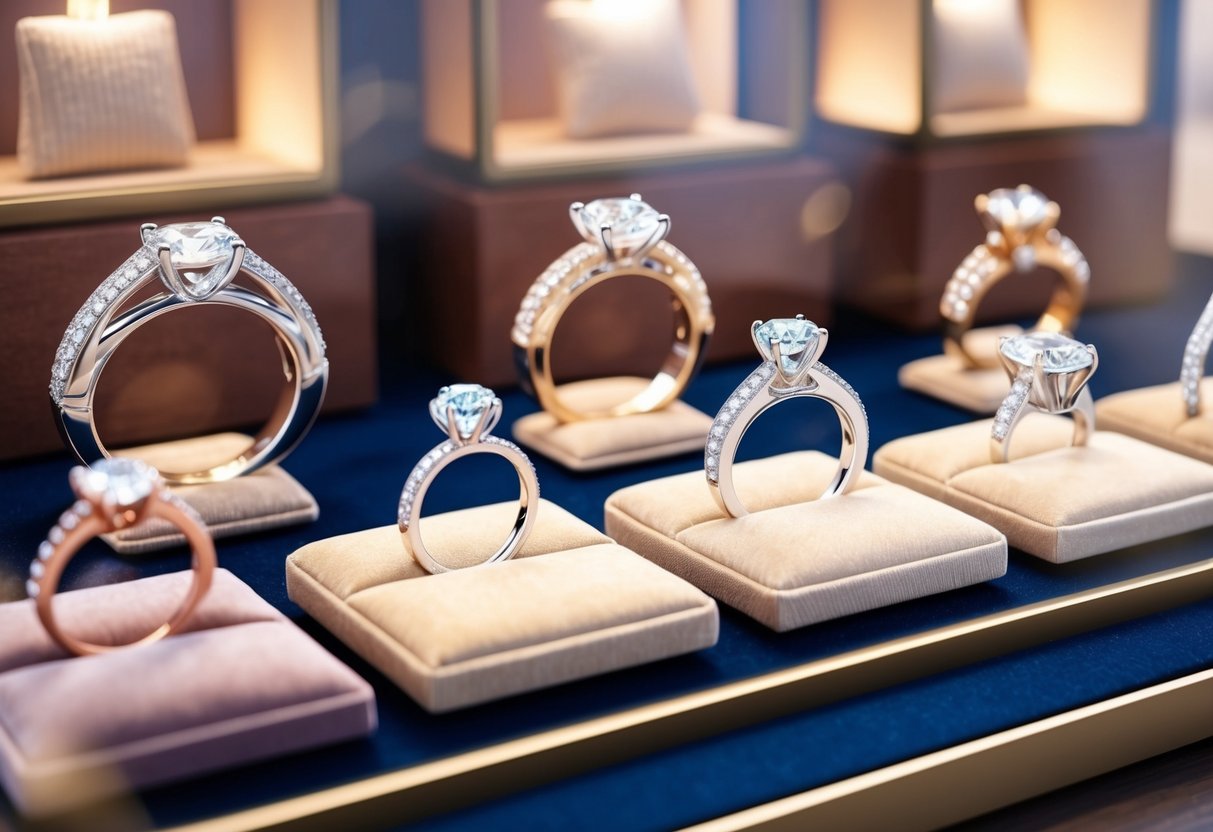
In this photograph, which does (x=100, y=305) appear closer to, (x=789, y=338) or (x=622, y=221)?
(x=622, y=221)

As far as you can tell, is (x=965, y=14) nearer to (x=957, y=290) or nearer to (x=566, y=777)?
(x=957, y=290)

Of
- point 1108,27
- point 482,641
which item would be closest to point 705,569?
point 482,641

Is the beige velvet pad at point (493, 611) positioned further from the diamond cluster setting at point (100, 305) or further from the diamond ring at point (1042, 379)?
the diamond ring at point (1042, 379)

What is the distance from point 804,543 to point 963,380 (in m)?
1.14

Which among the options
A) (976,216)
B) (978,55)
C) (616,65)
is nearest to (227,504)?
(616,65)

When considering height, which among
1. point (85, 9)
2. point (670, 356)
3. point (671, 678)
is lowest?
point (671, 678)

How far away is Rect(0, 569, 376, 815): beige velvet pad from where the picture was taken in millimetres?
1623

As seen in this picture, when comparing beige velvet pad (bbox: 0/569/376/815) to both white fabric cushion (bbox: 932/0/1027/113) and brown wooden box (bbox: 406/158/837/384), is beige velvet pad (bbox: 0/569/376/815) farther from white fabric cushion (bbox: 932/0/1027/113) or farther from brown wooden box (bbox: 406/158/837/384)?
white fabric cushion (bbox: 932/0/1027/113)

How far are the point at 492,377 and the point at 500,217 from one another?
0.33m

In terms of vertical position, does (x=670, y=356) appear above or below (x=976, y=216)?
below

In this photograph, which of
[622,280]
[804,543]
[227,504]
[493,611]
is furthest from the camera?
[622,280]

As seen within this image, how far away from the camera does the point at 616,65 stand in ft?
11.2

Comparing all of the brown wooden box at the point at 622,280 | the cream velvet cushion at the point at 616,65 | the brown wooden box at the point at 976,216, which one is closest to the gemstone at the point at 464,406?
the brown wooden box at the point at 622,280

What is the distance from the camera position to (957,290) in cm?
302
